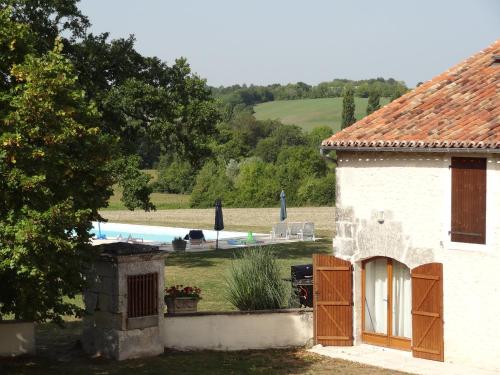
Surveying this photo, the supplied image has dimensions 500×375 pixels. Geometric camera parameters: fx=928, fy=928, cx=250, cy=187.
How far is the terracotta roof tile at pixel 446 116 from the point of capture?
16.6 metres

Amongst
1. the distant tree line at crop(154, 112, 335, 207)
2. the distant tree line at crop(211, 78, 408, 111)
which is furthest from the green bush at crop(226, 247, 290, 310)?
the distant tree line at crop(211, 78, 408, 111)

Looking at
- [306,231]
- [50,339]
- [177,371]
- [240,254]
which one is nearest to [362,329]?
[177,371]

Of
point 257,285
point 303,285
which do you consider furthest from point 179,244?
point 257,285

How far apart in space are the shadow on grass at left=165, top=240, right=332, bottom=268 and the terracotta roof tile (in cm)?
1285

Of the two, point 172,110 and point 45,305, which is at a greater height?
point 172,110

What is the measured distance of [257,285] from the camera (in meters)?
19.3

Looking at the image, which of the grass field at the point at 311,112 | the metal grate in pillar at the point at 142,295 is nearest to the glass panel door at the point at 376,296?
the metal grate in pillar at the point at 142,295

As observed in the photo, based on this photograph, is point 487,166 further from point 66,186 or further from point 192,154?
point 192,154

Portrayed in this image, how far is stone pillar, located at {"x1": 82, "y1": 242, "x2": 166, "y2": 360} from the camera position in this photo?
55.9 feet

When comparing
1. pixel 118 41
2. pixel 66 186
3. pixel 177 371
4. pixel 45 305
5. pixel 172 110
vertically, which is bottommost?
pixel 177 371

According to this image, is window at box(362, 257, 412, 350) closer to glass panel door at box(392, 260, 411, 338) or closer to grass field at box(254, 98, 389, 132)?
glass panel door at box(392, 260, 411, 338)

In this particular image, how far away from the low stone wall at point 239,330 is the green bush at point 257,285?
2.84ft

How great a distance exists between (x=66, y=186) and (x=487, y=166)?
7.24 metres

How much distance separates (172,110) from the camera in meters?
30.6
